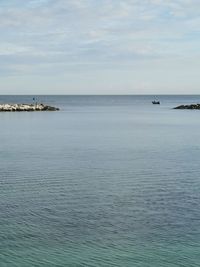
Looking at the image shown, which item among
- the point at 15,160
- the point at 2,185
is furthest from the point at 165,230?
the point at 15,160

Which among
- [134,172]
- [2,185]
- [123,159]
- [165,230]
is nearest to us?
[165,230]

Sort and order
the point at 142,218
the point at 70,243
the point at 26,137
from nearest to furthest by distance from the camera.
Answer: the point at 70,243
the point at 142,218
the point at 26,137

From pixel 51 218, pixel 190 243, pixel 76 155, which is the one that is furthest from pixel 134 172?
pixel 190 243

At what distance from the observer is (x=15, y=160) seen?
40250mm

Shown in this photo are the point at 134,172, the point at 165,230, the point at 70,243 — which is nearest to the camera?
the point at 70,243

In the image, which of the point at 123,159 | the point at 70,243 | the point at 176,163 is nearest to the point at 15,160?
the point at 123,159

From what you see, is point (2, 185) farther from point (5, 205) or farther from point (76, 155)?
point (76, 155)

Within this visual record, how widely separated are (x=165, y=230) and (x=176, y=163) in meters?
17.6

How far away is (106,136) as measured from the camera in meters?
61.5

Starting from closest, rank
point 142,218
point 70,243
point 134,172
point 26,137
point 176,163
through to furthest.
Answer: point 70,243 → point 142,218 → point 134,172 → point 176,163 → point 26,137

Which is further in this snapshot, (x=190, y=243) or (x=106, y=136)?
(x=106, y=136)

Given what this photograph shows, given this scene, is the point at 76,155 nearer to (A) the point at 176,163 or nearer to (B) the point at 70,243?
(A) the point at 176,163

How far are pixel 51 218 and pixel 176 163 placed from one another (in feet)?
58.2

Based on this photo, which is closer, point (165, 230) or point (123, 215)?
point (165, 230)
